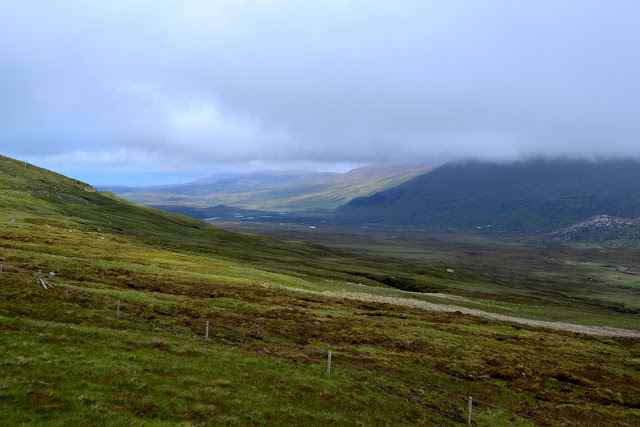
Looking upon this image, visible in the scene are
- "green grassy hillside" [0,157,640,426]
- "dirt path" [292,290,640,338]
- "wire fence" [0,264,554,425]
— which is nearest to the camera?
"green grassy hillside" [0,157,640,426]

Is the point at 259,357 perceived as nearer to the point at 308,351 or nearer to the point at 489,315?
the point at 308,351

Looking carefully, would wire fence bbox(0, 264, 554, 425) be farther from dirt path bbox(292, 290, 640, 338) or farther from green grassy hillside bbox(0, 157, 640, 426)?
dirt path bbox(292, 290, 640, 338)

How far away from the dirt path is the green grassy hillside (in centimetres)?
129

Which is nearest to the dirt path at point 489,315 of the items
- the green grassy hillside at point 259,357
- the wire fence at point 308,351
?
the green grassy hillside at point 259,357

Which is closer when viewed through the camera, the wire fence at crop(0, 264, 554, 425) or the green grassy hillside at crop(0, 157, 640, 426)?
the green grassy hillside at crop(0, 157, 640, 426)

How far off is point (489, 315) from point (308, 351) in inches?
1859

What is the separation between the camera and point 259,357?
28.2m

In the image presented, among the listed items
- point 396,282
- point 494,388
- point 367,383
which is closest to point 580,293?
point 396,282

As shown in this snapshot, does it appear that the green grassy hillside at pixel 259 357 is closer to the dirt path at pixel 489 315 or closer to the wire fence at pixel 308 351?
the wire fence at pixel 308 351

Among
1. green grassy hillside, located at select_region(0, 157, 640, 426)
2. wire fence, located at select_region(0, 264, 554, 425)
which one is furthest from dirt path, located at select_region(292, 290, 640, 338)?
wire fence, located at select_region(0, 264, 554, 425)

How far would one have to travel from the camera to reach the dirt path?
62969 mm

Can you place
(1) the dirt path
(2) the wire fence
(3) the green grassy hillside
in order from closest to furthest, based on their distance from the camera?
(3) the green grassy hillside → (2) the wire fence → (1) the dirt path

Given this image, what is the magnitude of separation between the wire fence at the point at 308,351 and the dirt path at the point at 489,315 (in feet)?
107

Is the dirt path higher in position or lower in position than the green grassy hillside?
lower
